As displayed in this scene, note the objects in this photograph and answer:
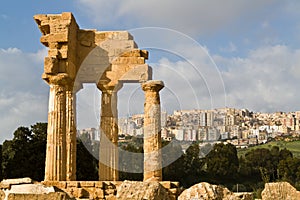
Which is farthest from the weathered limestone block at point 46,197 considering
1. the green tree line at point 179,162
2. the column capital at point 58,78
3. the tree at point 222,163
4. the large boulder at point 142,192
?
the tree at point 222,163

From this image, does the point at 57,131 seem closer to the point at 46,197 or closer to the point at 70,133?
the point at 70,133

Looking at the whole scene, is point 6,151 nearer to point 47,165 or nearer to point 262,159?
point 47,165

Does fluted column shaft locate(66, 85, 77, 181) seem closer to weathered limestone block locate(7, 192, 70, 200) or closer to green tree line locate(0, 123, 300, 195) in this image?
green tree line locate(0, 123, 300, 195)

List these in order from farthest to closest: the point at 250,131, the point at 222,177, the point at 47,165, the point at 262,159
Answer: the point at 250,131
the point at 262,159
the point at 222,177
the point at 47,165

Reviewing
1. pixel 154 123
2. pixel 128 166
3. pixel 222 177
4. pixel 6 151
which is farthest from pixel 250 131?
pixel 154 123

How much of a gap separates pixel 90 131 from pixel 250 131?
4642cm

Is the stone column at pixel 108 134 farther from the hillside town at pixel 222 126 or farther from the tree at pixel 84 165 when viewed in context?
the tree at pixel 84 165

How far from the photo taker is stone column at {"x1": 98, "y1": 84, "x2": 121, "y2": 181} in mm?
25062

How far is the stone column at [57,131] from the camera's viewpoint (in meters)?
23.0

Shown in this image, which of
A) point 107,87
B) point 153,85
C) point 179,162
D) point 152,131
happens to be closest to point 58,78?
point 107,87

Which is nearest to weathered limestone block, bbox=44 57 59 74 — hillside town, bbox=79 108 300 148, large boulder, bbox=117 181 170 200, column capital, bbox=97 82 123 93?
column capital, bbox=97 82 123 93

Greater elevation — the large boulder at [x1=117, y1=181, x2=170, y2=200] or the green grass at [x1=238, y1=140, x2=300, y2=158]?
the green grass at [x1=238, y1=140, x2=300, y2=158]

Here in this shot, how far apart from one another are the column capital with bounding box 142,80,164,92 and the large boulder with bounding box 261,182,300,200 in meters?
16.9

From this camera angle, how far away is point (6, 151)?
4300 centimetres
